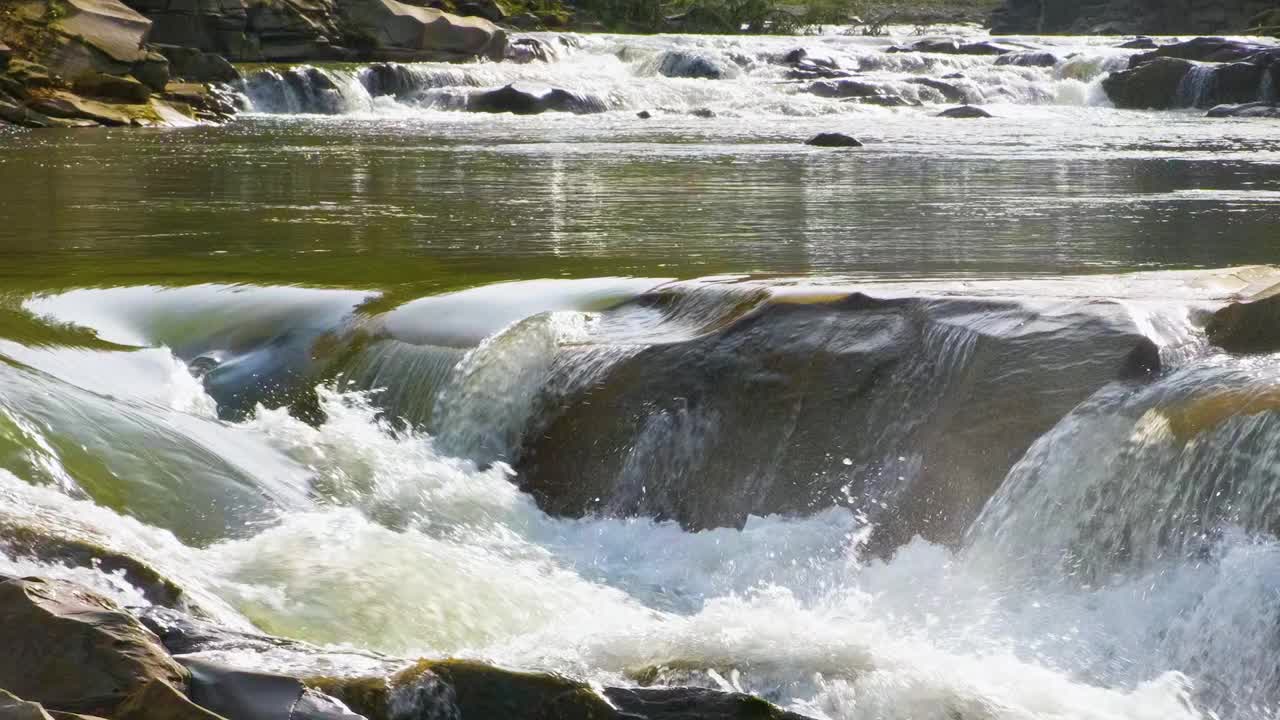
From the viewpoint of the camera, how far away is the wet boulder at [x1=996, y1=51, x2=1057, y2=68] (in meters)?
39.3

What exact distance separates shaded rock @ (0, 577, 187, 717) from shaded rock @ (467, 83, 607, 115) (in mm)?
28527

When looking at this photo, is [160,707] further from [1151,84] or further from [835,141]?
[1151,84]

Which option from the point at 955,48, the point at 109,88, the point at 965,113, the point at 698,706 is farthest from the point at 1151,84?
the point at 698,706

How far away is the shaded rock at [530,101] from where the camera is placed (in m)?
32.5

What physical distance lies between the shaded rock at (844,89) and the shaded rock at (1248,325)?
28.1m

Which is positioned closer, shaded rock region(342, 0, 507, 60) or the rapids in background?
the rapids in background

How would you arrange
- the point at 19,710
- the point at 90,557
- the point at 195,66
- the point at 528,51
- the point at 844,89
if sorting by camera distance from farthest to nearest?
the point at 528,51
the point at 844,89
the point at 195,66
the point at 90,557
the point at 19,710

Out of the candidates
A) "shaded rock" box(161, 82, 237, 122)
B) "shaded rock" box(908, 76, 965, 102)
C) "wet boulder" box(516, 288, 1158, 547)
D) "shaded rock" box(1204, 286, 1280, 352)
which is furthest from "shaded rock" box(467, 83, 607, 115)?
"shaded rock" box(1204, 286, 1280, 352)

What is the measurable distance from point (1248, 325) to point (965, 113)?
25.2 meters

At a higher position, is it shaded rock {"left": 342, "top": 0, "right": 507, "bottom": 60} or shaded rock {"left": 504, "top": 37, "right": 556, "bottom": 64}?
shaded rock {"left": 342, "top": 0, "right": 507, "bottom": 60}

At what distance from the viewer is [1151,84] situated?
34906 mm

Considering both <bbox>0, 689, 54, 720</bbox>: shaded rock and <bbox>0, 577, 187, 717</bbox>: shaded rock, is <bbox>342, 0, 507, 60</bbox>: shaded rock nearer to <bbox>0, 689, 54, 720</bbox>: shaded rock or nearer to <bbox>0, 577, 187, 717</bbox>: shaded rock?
<bbox>0, 577, 187, 717</bbox>: shaded rock

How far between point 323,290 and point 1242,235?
23.0ft

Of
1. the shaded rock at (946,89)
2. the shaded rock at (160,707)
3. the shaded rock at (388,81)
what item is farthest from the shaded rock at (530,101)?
the shaded rock at (160,707)
